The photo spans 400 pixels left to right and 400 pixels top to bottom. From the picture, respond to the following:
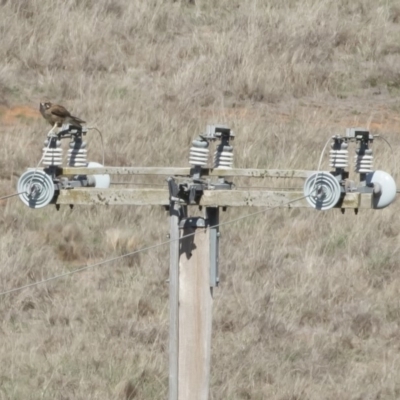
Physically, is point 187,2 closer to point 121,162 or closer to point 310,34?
point 310,34

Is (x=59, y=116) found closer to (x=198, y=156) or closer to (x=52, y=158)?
(x=52, y=158)

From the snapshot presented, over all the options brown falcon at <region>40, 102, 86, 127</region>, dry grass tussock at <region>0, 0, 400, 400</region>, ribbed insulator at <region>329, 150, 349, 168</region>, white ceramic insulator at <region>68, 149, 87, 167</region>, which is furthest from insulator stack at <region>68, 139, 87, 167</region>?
dry grass tussock at <region>0, 0, 400, 400</region>

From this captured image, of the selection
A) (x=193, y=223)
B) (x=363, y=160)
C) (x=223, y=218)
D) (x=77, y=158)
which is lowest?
(x=193, y=223)

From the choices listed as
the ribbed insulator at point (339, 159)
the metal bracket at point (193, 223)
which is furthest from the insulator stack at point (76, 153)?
the ribbed insulator at point (339, 159)

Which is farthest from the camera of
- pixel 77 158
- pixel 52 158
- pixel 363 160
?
pixel 77 158

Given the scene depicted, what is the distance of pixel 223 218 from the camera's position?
15.0m

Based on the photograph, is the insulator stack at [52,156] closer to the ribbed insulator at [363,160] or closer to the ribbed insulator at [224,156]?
the ribbed insulator at [224,156]

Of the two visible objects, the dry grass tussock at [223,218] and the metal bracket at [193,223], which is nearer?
the metal bracket at [193,223]

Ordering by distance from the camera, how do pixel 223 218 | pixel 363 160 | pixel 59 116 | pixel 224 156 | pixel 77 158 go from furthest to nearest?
pixel 223 218 < pixel 59 116 < pixel 77 158 < pixel 224 156 < pixel 363 160

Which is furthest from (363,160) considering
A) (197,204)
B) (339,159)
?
(197,204)

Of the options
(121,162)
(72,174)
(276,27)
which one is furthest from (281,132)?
(72,174)

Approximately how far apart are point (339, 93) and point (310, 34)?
1650 millimetres

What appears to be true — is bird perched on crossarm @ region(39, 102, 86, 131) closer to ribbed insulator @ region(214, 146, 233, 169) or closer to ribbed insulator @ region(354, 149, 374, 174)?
ribbed insulator @ region(214, 146, 233, 169)

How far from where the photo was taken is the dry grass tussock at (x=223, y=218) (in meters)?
12.3
